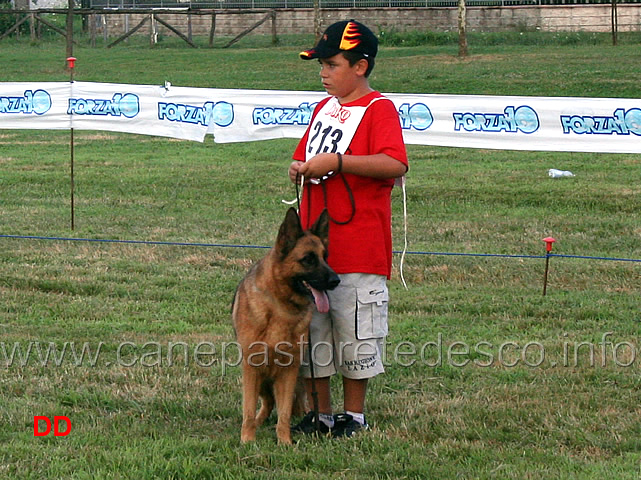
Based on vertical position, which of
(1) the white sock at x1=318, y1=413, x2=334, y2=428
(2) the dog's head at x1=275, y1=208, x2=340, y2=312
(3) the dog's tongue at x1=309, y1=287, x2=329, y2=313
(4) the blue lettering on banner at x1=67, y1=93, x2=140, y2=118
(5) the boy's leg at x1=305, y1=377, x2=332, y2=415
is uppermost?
(4) the blue lettering on banner at x1=67, y1=93, x2=140, y2=118

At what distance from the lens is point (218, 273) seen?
28.6ft

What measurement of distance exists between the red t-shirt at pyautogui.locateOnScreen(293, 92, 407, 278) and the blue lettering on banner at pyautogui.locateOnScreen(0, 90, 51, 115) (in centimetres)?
706

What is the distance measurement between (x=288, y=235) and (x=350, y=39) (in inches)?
37.2

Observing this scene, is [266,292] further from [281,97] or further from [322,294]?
[281,97]

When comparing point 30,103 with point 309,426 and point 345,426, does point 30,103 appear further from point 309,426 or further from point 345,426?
point 345,426

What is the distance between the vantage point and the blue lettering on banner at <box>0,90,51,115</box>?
11.0 metres

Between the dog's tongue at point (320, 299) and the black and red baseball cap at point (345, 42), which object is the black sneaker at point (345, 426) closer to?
the dog's tongue at point (320, 299)

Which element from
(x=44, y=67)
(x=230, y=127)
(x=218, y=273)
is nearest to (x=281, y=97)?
(x=230, y=127)

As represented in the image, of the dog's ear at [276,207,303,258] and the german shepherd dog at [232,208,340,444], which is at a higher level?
the dog's ear at [276,207,303,258]

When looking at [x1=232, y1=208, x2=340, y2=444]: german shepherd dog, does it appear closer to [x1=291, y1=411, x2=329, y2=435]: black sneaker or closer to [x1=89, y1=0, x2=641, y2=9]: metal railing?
[x1=291, y1=411, x2=329, y2=435]: black sneaker

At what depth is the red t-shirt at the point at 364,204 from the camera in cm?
458

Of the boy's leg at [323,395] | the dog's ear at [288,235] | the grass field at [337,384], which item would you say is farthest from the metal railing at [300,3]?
the dog's ear at [288,235]

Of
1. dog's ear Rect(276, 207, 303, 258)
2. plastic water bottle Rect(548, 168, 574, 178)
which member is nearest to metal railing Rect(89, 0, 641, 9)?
plastic water bottle Rect(548, 168, 574, 178)

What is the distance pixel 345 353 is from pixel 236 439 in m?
0.67
